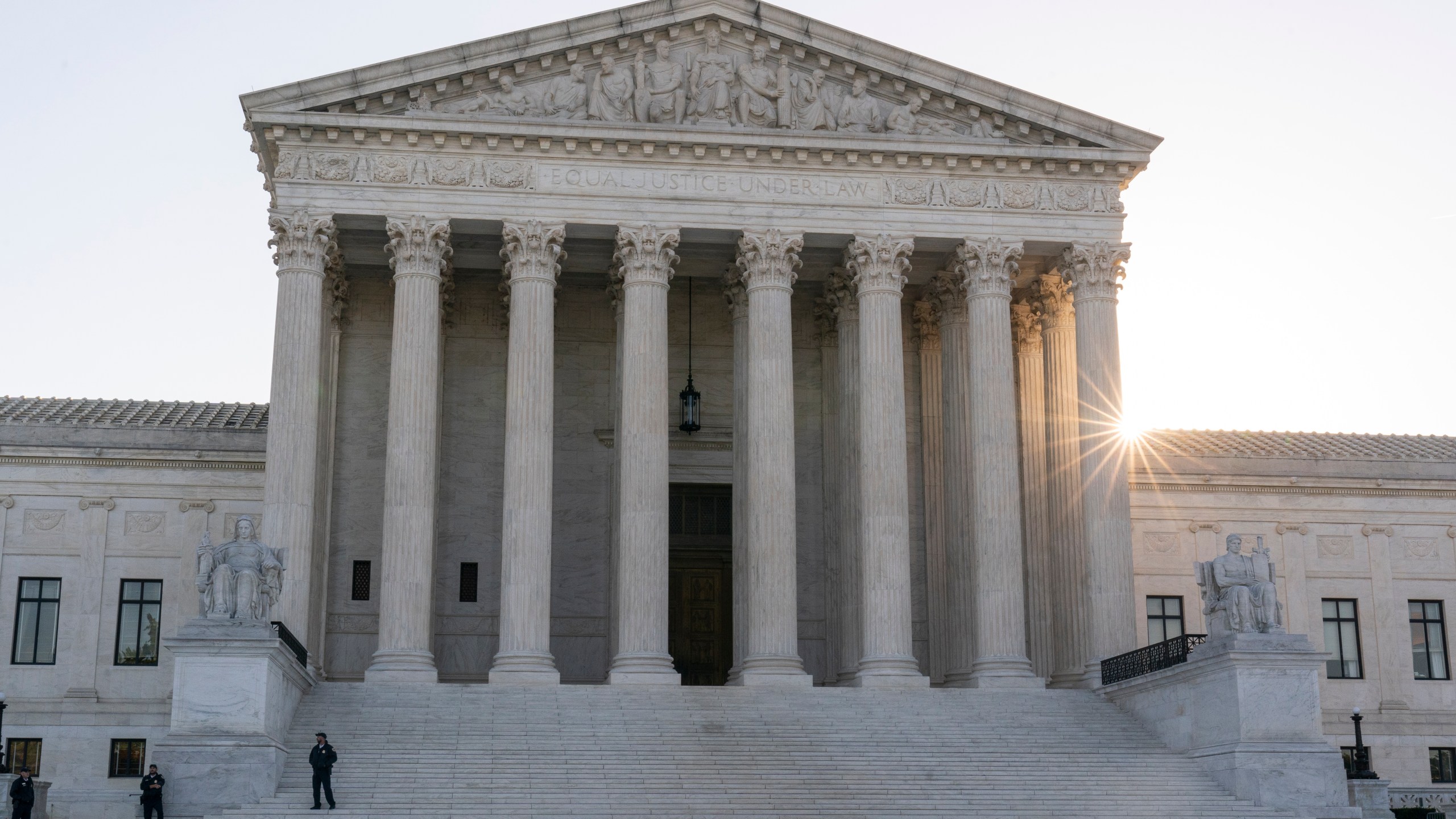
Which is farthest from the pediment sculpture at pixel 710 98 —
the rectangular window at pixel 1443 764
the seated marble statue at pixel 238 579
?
the rectangular window at pixel 1443 764

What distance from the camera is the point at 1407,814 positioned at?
36.3 m

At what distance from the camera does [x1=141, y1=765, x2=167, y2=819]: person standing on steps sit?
29.5 meters

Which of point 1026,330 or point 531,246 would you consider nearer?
point 531,246

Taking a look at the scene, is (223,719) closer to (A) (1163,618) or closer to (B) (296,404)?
(B) (296,404)

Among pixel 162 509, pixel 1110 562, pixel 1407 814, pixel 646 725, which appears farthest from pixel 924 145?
pixel 162 509

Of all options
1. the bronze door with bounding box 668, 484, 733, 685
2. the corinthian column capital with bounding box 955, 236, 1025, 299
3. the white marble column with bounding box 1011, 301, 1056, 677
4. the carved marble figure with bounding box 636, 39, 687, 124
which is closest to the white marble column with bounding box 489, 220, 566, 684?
the carved marble figure with bounding box 636, 39, 687, 124

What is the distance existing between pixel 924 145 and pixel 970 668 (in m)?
13.3

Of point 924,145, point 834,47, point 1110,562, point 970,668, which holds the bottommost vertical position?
point 970,668

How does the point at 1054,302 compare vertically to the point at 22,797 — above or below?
above

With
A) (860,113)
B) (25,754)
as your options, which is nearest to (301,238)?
(860,113)

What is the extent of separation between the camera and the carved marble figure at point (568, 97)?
41719 mm

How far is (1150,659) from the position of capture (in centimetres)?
3791

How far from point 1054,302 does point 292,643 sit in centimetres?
2232

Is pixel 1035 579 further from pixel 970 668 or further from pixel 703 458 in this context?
pixel 703 458
